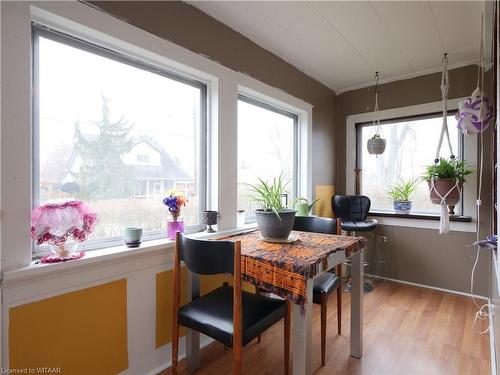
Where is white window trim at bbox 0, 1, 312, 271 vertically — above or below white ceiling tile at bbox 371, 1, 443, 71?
below

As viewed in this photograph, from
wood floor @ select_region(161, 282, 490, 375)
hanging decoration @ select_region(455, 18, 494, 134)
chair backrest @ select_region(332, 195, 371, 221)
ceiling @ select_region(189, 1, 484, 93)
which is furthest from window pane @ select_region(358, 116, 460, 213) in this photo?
wood floor @ select_region(161, 282, 490, 375)

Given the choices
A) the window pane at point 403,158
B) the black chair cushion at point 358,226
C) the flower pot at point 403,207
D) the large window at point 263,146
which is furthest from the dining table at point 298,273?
the window pane at point 403,158

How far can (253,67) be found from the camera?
2350mm

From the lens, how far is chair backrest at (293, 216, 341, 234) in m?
2.04

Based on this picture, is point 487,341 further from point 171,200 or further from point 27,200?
point 27,200

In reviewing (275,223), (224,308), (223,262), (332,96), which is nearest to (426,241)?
(332,96)

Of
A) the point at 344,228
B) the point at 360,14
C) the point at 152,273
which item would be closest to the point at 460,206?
the point at 344,228

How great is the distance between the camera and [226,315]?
1360 millimetres

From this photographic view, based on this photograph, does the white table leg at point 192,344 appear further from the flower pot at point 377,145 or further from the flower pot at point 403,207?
the flower pot at point 403,207

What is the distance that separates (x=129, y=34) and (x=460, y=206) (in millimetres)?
3347

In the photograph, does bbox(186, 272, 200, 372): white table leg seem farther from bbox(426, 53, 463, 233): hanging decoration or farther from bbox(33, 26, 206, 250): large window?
bbox(426, 53, 463, 233): hanging decoration

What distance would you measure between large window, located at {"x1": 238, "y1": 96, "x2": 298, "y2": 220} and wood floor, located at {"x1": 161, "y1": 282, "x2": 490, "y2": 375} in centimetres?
116

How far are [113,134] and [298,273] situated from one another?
1.34 m

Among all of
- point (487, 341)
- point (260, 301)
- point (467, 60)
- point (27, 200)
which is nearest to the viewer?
point (27, 200)
